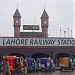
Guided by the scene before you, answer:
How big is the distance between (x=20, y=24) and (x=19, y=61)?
61341mm

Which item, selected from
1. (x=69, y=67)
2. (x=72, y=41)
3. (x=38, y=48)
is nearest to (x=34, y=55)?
(x=38, y=48)

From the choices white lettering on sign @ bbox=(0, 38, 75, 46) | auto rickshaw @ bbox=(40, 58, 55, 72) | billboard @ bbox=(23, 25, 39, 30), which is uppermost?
billboard @ bbox=(23, 25, 39, 30)

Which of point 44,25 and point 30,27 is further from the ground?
point 44,25

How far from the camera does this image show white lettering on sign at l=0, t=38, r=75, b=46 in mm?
68562

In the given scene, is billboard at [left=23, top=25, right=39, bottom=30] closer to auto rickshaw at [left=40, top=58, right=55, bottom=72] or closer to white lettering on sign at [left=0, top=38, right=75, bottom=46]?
white lettering on sign at [left=0, top=38, right=75, bottom=46]

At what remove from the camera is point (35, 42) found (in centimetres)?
6944

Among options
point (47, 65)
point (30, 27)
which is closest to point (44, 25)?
point (30, 27)

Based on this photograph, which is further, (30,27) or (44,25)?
(44,25)

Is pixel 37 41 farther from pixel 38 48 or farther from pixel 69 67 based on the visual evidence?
pixel 69 67

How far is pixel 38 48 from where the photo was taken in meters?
68.9

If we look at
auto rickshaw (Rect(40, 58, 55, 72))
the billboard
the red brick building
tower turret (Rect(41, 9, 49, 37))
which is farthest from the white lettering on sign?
auto rickshaw (Rect(40, 58, 55, 72))

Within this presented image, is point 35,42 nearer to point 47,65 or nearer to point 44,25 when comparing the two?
point 47,65

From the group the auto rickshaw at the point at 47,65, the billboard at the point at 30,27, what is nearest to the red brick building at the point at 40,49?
the billboard at the point at 30,27

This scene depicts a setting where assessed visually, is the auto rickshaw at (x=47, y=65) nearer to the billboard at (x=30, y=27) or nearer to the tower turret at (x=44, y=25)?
the billboard at (x=30, y=27)
